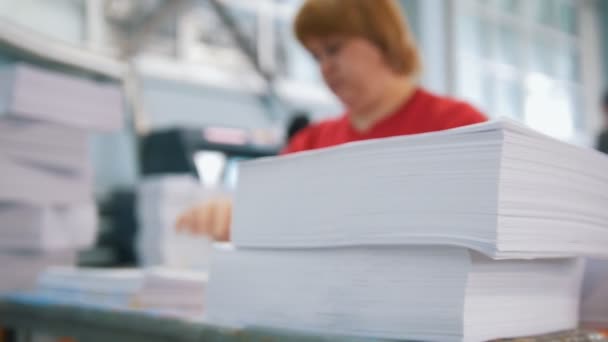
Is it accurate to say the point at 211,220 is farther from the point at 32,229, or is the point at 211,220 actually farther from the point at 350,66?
the point at 32,229

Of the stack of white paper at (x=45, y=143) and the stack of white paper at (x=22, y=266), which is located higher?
the stack of white paper at (x=45, y=143)

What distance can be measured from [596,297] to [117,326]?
0.49 meters

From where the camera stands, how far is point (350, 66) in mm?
886

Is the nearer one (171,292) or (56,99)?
(171,292)

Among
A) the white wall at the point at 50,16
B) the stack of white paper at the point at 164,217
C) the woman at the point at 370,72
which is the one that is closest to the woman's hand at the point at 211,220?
the woman at the point at 370,72

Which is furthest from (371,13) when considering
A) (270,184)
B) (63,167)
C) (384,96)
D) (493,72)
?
(493,72)

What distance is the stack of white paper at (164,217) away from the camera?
5.30 ft

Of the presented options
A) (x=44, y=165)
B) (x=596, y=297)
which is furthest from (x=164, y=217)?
(x=596, y=297)

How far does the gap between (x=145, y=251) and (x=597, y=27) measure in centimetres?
566

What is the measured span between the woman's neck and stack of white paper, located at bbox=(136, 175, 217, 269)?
0.76 m

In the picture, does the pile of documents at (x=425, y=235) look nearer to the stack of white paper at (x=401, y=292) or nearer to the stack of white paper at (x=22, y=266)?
the stack of white paper at (x=401, y=292)

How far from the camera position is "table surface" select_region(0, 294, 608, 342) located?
531 mm

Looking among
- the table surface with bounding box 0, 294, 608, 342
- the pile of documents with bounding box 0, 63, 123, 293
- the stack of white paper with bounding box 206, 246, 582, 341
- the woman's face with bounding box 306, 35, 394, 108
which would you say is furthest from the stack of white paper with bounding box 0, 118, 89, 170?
the stack of white paper with bounding box 206, 246, 582, 341

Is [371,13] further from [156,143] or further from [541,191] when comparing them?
[156,143]
